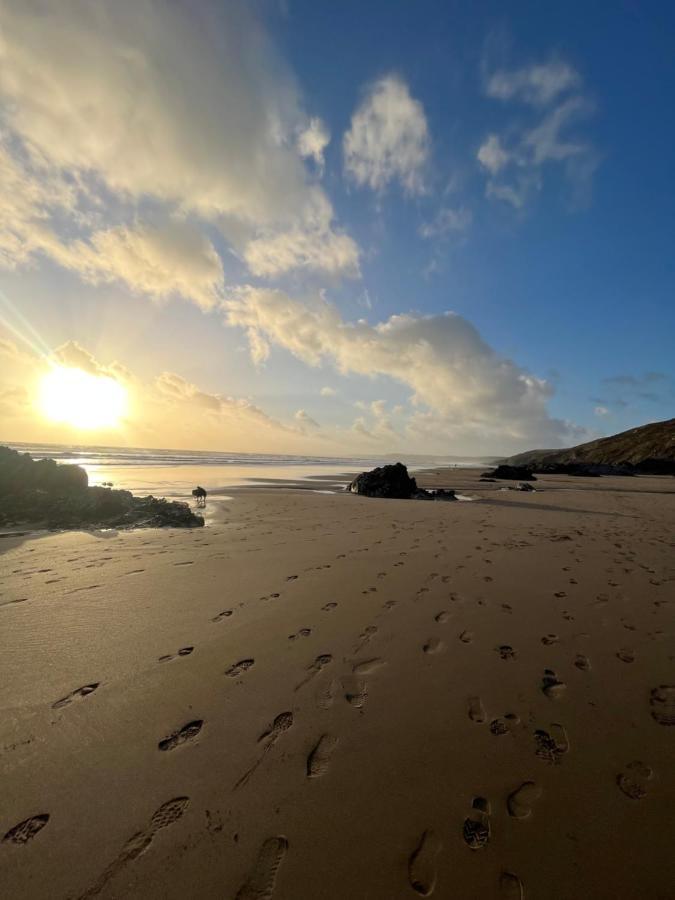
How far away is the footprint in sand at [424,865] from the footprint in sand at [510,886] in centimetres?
34

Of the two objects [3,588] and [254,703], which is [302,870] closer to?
[254,703]

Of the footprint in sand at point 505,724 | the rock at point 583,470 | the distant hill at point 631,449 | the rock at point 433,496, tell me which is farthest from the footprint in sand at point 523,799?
the distant hill at point 631,449

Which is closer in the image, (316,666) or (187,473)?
(316,666)

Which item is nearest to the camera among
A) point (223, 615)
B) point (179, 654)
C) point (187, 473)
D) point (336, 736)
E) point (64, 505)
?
point (336, 736)

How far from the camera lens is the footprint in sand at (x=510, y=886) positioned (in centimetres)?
190

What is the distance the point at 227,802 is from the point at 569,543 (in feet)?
30.8

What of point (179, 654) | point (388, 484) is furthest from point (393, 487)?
point (179, 654)

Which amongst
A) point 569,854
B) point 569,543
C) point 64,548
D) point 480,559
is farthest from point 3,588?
point 569,543

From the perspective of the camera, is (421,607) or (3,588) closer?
(421,607)

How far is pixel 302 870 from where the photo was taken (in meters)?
1.99

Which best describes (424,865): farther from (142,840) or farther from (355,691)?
(142,840)

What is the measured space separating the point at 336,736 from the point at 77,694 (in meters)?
2.49

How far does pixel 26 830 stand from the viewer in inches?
85.4

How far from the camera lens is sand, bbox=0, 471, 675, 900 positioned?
2020 millimetres
